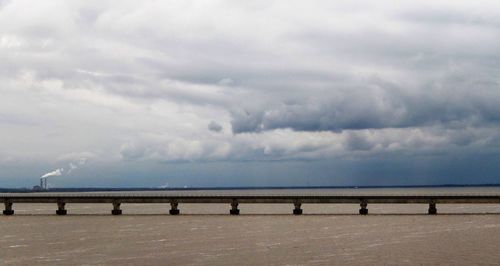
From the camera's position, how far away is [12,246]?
67.2ft

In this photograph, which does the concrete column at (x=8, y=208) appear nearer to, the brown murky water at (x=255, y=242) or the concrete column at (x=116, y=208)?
the concrete column at (x=116, y=208)

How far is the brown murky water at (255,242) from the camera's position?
16.4m

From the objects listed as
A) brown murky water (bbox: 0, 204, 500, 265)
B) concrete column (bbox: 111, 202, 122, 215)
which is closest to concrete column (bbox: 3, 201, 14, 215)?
concrete column (bbox: 111, 202, 122, 215)

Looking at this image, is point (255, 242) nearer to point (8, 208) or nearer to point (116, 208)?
point (116, 208)

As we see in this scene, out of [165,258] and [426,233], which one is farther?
[426,233]

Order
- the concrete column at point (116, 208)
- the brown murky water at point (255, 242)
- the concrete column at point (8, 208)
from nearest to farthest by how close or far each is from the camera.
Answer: the brown murky water at point (255, 242), the concrete column at point (116, 208), the concrete column at point (8, 208)

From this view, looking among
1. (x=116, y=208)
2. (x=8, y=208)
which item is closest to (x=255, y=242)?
(x=116, y=208)

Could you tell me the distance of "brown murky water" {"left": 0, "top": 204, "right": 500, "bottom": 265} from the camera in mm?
16422

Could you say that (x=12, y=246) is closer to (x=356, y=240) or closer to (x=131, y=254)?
(x=131, y=254)

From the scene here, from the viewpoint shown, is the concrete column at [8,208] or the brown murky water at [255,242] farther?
the concrete column at [8,208]

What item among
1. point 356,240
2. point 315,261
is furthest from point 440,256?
point 356,240

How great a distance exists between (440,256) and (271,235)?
803 centimetres

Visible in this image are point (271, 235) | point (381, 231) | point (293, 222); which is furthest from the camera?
point (293, 222)

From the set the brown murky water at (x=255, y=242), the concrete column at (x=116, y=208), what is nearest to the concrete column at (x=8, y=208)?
the concrete column at (x=116, y=208)
